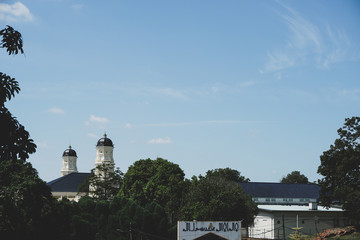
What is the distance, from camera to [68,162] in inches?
5753

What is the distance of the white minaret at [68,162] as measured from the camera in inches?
5723

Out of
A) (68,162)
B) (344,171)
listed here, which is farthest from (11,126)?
(68,162)

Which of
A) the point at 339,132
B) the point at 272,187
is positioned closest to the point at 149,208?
the point at 339,132

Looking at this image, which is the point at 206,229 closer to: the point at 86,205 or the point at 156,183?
the point at 86,205

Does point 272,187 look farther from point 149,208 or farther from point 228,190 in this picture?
point 149,208

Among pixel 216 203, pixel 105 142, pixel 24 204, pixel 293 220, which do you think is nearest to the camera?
pixel 24 204

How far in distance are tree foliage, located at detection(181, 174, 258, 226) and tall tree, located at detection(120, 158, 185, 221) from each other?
32.7 ft

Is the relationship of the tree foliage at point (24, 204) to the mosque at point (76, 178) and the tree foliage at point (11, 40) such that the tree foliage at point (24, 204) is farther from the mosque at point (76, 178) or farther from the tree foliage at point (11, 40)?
the mosque at point (76, 178)

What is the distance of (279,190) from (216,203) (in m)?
40.4

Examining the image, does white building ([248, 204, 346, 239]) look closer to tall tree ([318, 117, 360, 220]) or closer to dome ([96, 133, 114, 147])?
tall tree ([318, 117, 360, 220])

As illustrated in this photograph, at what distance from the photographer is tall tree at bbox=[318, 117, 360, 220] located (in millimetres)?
51812

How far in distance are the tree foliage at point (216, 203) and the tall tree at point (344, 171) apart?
11608mm

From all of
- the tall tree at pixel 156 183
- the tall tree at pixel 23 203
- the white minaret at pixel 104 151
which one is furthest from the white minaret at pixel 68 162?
the tall tree at pixel 23 203

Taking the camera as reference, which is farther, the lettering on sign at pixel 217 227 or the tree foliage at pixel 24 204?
the tree foliage at pixel 24 204
